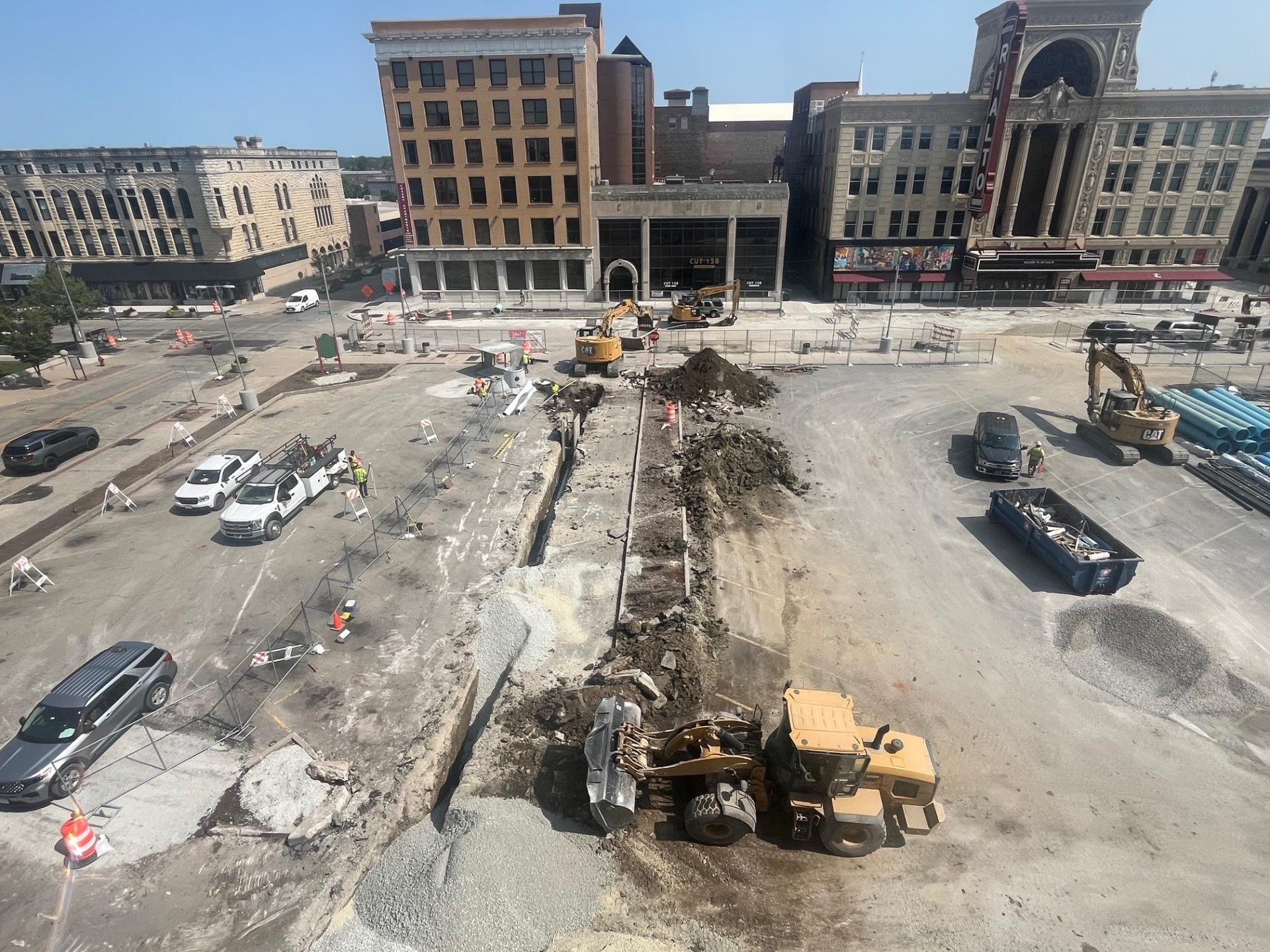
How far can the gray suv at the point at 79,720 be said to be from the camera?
44.3 ft

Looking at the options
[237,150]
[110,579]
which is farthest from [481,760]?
[237,150]

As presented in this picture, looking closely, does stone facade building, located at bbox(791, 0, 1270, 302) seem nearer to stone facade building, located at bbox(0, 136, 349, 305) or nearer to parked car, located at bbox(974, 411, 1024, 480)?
parked car, located at bbox(974, 411, 1024, 480)

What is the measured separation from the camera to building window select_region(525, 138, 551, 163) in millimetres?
57188

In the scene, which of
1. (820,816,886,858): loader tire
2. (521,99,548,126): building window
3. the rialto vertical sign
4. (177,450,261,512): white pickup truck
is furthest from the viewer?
(521,99,548,126): building window

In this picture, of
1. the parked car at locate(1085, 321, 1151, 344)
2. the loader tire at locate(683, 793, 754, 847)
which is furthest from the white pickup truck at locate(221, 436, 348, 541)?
the parked car at locate(1085, 321, 1151, 344)

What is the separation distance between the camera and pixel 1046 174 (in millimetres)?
58156

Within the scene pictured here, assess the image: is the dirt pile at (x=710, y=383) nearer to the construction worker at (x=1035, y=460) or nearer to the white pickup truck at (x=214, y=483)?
the construction worker at (x=1035, y=460)

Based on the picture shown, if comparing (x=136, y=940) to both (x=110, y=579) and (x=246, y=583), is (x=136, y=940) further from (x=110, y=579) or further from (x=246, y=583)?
(x=110, y=579)

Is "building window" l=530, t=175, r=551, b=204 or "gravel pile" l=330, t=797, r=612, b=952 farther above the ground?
"building window" l=530, t=175, r=551, b=204

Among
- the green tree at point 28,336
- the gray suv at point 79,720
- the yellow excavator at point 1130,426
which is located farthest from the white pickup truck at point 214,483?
the yellow excavator at point 1130,426

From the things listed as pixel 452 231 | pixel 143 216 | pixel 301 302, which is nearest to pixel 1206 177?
pixel 452 231

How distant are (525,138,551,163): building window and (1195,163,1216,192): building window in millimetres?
55615

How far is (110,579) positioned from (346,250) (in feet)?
256

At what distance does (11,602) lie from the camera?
20.0m
